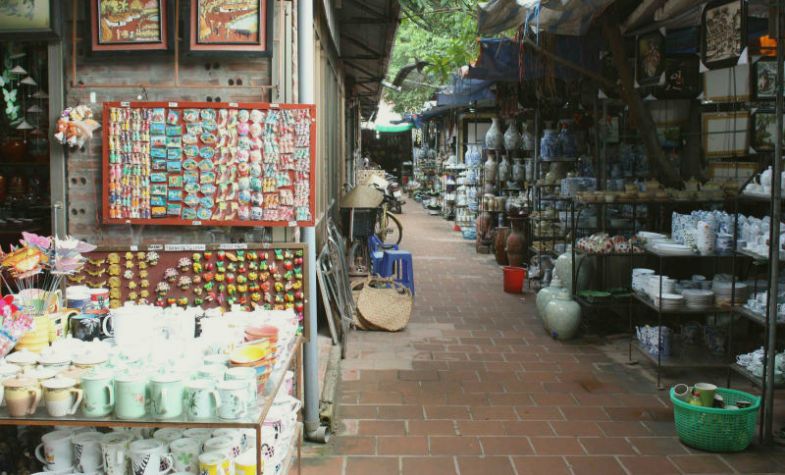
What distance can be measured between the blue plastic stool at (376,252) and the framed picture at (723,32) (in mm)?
4283

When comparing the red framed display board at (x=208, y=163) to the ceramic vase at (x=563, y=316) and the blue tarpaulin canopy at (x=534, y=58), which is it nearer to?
the ceramic vase at (x=563, y=316)

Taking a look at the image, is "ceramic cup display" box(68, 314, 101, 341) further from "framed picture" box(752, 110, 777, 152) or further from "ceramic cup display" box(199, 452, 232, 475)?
"framed picture" box(752, 110, 777, 152)

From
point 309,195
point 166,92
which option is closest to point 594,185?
point 309,195

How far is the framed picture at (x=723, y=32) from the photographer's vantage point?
18.0 ft

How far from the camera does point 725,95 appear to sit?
754cm

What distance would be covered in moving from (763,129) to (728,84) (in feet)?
2.20

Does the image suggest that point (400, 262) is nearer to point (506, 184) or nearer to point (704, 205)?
point (704, 205)

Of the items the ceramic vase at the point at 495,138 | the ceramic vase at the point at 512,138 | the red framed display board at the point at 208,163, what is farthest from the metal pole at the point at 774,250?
the ceramic vase at the point at 495,138

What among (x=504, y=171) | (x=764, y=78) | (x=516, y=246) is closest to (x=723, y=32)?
(x=764, y=78)

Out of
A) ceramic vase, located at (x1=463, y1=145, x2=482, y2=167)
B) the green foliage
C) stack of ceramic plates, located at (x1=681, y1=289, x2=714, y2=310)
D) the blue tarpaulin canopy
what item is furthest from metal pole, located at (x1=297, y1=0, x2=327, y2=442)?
ceramic vase, located at (x1=463, y1=145, x2=482, y2=167)

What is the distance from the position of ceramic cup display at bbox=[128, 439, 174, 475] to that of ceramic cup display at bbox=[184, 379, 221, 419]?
25 cm

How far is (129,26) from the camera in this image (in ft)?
14.8

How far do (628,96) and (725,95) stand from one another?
96 centimetres

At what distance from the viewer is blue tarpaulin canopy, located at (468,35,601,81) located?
323 inches
